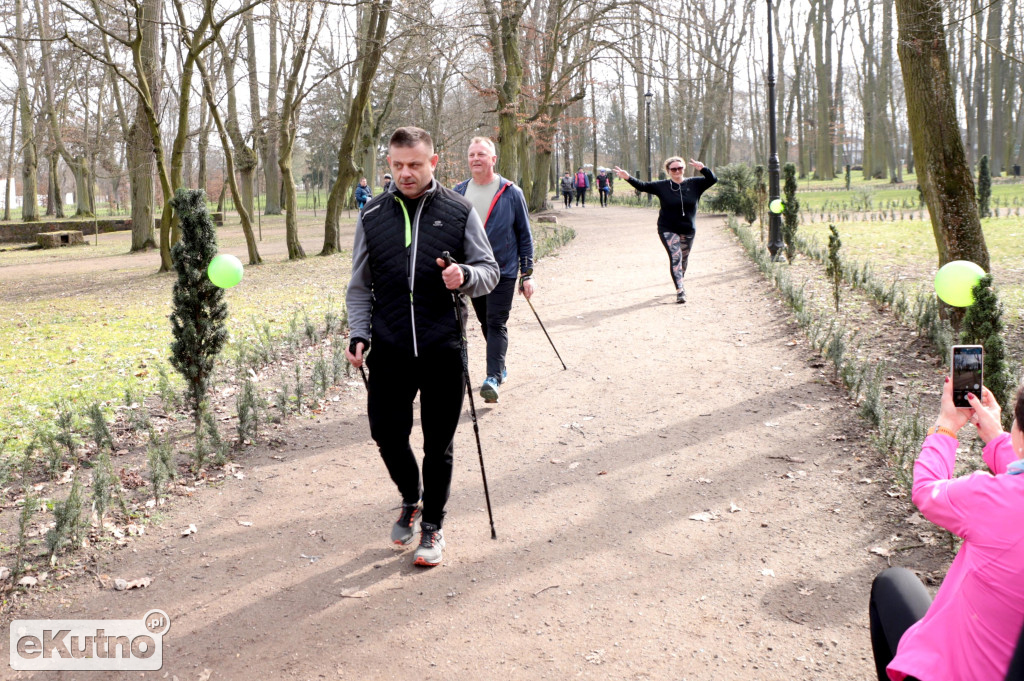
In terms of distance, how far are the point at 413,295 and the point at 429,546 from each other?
128cm

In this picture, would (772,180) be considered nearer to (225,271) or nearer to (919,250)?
(919,250)

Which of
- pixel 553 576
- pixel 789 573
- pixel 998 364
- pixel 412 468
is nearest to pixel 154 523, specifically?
pixel 412 468

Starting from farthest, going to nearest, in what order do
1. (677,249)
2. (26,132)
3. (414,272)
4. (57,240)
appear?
1. (26,132)
2. (57,240)
3. (677,249)
4. (414,272)

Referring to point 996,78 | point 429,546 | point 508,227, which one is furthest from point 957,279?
point 996,78

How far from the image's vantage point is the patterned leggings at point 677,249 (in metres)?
11.5

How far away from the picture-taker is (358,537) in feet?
15.6

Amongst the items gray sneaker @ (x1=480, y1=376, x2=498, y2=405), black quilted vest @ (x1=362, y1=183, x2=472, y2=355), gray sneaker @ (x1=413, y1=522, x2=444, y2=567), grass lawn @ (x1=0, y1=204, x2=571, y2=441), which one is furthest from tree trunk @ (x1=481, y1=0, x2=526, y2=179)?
gray sneaker @ (x1=413, y1=522, x2=444, y2=567)

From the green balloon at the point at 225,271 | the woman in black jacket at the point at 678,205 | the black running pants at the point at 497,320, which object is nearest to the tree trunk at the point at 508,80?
the woman in black jacket at the point at 678,205

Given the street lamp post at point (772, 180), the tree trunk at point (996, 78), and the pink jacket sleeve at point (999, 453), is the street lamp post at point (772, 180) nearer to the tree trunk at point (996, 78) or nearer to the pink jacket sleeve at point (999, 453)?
the pink jacket sleeve at point (999, 453)

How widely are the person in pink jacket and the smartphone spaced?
0.7 inches

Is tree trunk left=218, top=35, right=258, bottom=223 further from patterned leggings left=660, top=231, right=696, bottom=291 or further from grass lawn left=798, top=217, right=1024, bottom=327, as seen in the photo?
grass lawn left=798, top=217, right=1024, bottom=327

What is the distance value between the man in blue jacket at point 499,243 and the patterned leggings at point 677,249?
4.69 metres

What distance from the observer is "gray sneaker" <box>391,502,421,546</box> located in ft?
14.9

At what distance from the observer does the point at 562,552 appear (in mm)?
4492
